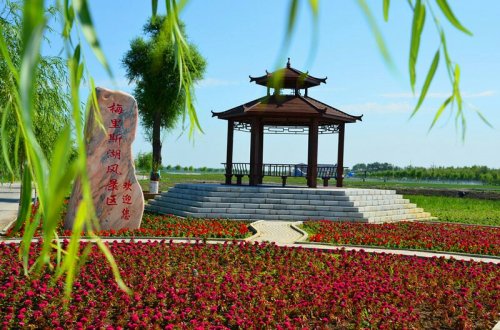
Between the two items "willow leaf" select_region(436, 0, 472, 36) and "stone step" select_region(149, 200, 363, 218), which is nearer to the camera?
"willow leaf" select_region(436, 0, 472, 36)

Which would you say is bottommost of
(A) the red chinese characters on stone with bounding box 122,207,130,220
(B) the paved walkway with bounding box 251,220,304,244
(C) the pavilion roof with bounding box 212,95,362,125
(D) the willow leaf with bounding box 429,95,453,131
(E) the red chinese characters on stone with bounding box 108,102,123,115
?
(B) the paved walkway with bounding box 251,220,304,244

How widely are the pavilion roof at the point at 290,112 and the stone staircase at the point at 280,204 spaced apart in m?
2.43

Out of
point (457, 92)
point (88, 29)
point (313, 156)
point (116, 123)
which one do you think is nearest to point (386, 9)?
point (457, 92)

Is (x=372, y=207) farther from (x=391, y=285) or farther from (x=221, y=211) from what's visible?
(x=391, y=285)

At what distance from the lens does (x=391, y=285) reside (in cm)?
713

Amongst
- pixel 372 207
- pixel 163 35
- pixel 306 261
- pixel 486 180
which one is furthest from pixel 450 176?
pixel 163 35

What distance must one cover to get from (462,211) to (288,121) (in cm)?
800

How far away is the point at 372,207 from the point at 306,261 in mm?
8506

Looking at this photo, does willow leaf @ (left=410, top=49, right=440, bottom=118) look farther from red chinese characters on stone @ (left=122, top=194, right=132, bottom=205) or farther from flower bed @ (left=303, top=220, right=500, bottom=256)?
red chinese characters on stone @ (left=122, top=194, right=132, bottom=205)

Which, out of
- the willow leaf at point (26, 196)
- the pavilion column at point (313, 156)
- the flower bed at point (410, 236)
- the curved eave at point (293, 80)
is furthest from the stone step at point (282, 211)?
the willow leaf at point (26, 196)

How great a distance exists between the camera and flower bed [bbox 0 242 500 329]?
5484 mm

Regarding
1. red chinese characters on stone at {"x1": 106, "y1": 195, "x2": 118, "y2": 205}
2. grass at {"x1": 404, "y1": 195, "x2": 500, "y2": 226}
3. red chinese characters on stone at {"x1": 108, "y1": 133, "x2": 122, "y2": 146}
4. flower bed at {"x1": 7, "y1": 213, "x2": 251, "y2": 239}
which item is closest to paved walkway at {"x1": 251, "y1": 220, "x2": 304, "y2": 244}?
flower bed at {"x1": 7, "y1": 213, "x2": 251, "y2": 239}

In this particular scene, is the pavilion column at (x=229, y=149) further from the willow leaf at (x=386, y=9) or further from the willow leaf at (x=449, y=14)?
the willow leaf at (x=449, y=14)

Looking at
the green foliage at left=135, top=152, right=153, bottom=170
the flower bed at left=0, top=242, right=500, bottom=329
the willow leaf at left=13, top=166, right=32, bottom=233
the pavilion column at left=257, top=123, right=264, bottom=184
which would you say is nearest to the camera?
the willow leaf at left=13, top=166, right=32, bottom=233
